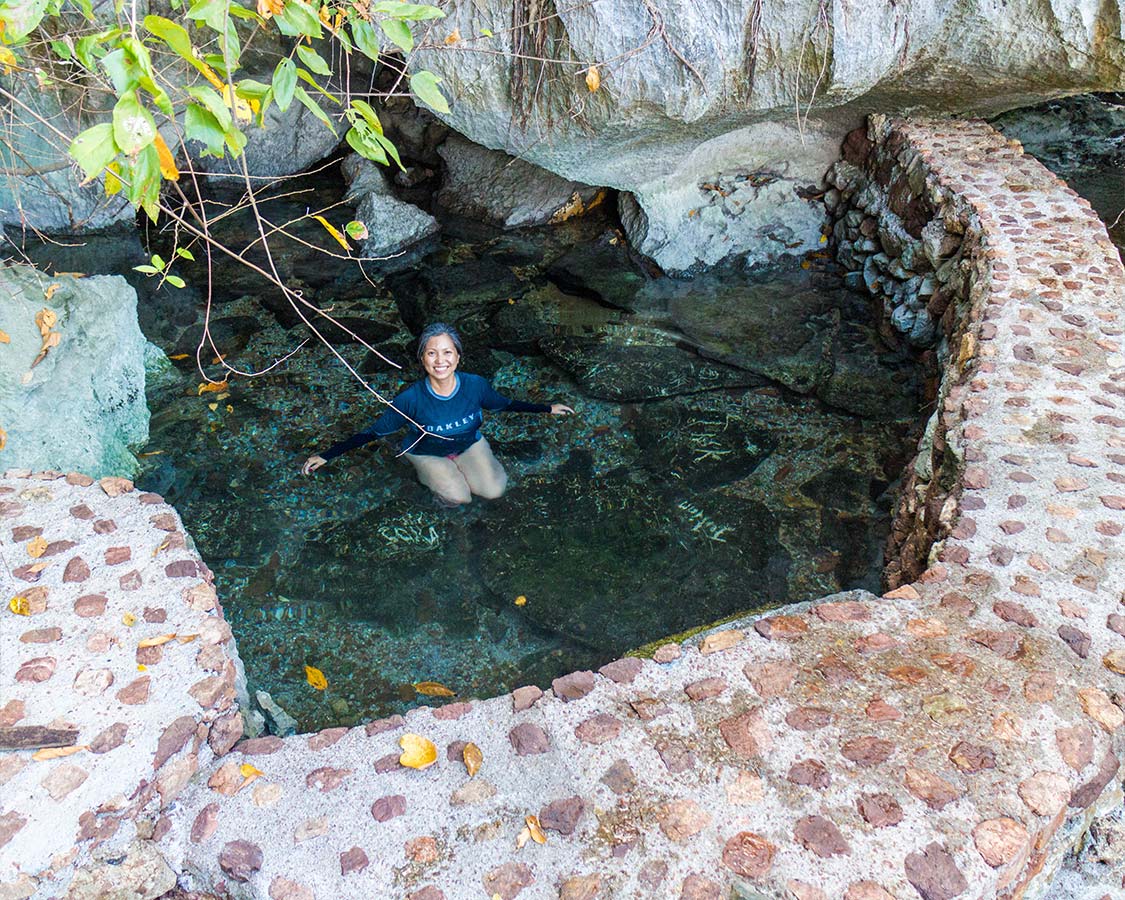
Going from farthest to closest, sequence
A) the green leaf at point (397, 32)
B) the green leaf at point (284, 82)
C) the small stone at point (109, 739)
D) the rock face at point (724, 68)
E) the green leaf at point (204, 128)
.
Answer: the rock face at point (724, 68), the small stone at point (109, 739), the green leaf at point (397, 32), the green leaf at point (284, 82), the green leaf at point (204, 128)

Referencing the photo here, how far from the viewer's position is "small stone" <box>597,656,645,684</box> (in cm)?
297

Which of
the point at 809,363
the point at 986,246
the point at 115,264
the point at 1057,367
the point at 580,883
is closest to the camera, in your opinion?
the point at 580,883

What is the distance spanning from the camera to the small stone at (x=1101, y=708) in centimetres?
276

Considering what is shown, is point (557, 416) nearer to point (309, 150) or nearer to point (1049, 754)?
point (1049, 754)

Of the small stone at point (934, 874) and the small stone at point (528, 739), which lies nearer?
the small stone at point (934, 874)

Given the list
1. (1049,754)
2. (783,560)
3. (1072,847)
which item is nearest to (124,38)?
(1049,754)

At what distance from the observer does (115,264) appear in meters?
8.31

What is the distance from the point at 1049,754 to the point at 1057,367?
8.05ft

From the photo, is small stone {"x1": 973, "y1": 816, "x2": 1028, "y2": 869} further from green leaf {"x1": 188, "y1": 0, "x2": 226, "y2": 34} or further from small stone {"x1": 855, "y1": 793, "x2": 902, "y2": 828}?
green leaf {"x1": 188, "y1": 0, "x2": 226, "y2": 34}

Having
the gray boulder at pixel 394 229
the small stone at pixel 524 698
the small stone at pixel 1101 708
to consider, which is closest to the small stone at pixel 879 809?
the small stone at pixel 1101 708

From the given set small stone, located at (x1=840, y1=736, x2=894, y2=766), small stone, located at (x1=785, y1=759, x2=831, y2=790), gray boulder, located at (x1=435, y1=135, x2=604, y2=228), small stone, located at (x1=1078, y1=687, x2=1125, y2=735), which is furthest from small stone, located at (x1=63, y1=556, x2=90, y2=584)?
gray boulder, located at (x1=435, y1=135, x2=604, y2=228)

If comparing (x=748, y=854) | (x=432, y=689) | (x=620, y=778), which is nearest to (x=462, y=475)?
(x=432, y=689)

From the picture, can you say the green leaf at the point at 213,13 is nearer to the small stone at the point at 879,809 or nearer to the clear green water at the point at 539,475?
the small stone at the point at 879,809

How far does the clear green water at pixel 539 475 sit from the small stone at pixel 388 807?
152 cm
